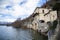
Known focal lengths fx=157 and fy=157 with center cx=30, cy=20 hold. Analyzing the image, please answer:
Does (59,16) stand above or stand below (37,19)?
above

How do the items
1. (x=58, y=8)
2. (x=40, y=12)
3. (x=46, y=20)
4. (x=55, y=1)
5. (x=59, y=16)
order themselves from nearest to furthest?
(x=55, y=1), (x=58, y=8), (x=59, y=16), (x=46, y=20), (x=40, y=12)

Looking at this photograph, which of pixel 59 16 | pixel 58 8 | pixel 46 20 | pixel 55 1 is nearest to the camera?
pixel 55 1

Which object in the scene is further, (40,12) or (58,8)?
(40,12)

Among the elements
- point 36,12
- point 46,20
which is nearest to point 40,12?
point 36,12

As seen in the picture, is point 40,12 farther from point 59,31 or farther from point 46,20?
point 59,31

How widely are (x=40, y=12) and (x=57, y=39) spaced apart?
24234 millimetres

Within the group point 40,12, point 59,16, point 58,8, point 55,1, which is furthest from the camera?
point 40,12

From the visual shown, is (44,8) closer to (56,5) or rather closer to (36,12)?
(36,12)

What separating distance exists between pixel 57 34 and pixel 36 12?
83.1 ft

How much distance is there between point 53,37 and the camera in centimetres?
381

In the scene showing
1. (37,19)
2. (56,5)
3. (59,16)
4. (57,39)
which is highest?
(56,5)

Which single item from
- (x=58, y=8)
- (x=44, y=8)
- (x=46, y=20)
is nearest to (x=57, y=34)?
(x=58, y=8)

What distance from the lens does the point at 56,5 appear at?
3.23 m

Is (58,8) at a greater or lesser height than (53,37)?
greater
